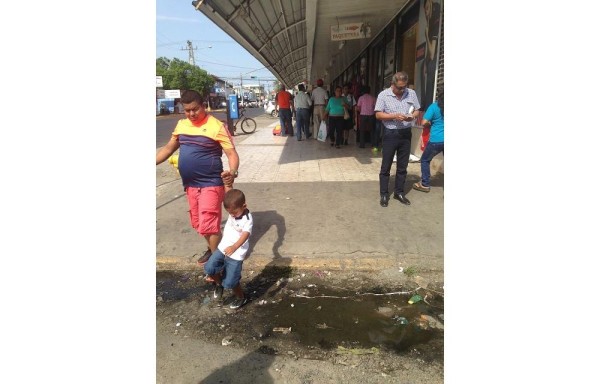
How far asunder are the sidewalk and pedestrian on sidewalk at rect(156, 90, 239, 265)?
973 millimetres

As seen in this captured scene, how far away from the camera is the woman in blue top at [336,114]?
399 inches

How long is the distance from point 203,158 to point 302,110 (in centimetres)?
940

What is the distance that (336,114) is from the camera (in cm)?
1041

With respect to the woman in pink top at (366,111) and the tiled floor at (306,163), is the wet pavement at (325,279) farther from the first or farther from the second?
the woman in pink top at (366,111)

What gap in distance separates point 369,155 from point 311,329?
7.07 metres

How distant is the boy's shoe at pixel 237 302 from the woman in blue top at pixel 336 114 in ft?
25.5

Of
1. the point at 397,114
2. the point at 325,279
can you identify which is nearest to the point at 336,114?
the point at 397,114

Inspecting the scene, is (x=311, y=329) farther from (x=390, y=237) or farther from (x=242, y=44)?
(x=242, y=44)

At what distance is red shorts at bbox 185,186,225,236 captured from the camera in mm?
3492

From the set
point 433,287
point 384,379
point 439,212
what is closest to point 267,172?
point 439,212

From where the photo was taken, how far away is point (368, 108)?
10000 millimetres

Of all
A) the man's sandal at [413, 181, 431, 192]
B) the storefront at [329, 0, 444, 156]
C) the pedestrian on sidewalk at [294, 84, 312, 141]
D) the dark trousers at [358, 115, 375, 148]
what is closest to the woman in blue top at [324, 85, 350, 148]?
the dark trousers at [358, 115, 375, 148]

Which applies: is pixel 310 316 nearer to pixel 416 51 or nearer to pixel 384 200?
pixel 384 200

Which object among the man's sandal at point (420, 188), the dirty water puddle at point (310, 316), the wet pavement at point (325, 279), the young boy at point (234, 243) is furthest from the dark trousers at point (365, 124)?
the young boy at point (234, 243)
